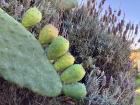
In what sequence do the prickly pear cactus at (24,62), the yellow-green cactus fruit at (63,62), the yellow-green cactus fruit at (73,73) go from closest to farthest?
1. the prickly pear cactus at (24,62)
2. the yellow-green cactus fruit at (73,73)
3. the yellow-green cactus fruit at (63,62)

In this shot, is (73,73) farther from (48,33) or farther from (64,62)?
(48,33)

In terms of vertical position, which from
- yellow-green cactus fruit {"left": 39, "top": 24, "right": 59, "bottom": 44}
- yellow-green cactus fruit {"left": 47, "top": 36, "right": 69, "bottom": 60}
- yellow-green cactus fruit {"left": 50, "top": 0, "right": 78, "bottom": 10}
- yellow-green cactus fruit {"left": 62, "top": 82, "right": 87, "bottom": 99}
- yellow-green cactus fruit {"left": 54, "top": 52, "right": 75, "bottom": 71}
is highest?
yellow-green cactus fruit {"left": 50, "top": 0, "right": 78, "bottom": 10}

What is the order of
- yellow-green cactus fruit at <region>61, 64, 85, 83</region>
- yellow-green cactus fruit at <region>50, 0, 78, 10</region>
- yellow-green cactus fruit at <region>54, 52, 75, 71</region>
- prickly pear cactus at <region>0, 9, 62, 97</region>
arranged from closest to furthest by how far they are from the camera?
1. prickly pear cactus at <region>0, 9, 62, 97</region>
2. yellow-green cactus fruit at <region>61, 64, 85, 83</region>
3. yellow-green cactus fruit at <region>54, 52, 75, 71</region>
4. yellow-green cactus fruit at <region>50, 0, 78, 10</region>

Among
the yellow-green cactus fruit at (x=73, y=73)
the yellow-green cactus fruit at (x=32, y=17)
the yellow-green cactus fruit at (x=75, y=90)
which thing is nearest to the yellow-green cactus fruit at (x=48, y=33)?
the yellow-green cactus fruit at (x=32, y=17)

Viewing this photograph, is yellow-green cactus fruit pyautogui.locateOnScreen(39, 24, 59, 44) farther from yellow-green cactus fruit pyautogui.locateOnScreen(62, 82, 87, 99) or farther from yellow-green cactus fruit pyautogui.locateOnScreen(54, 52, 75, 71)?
yellow-green cactus fruit pyautogui.locateOnScreen(62, 82, 87, 99)

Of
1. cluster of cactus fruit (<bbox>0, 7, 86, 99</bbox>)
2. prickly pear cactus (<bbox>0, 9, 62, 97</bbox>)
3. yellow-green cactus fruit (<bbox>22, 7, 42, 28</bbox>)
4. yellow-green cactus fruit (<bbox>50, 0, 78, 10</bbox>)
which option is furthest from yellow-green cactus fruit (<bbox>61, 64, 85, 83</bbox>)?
yellow-green cactus fruit (<bbox>50, 0, 78, 10</bbox>)

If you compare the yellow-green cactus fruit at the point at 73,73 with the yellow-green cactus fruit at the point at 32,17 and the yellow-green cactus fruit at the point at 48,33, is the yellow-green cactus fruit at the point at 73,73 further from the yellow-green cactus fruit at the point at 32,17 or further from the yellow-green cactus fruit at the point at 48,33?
the yellow-green cactus fruit at the point at 32,17
